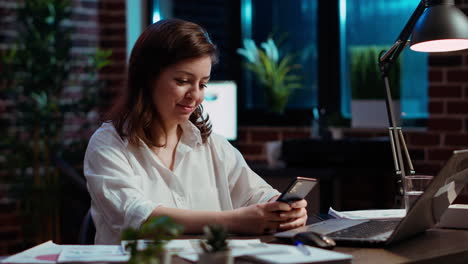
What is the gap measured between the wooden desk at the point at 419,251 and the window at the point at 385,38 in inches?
83.6

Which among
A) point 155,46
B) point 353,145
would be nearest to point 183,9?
point 353,145

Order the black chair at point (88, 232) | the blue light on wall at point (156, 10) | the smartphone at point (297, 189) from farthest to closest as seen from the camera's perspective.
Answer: the blue light on wall at point (156, 10), the black chair at point (88, 232), the smartphone at point (297, 189)

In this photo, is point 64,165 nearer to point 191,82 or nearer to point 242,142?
point 242,142

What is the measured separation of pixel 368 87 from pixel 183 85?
189cm

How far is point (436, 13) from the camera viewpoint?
190cm

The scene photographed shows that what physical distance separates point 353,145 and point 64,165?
1510mm

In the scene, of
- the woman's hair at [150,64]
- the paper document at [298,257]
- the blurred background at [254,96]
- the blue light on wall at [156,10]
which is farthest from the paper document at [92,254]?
the blue light on wall at [156,10]

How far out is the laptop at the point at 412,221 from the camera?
1.51 meters

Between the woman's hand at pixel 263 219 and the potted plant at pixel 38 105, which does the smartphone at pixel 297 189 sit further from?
A: the potted plant at pixel 38 105

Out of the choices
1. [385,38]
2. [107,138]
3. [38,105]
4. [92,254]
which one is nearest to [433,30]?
[107,138]

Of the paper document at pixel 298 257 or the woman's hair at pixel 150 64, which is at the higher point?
the woman's hair at pixel 150 64

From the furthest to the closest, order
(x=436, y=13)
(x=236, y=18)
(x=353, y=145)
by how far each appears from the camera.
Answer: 1. (x=236, y=18)
2. (x=353, y=145)
3. (x=436, y=13)

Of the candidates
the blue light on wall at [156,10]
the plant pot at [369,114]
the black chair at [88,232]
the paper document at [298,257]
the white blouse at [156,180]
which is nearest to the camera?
the paper document at [298,257]

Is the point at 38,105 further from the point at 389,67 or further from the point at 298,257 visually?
the point at 298,257
